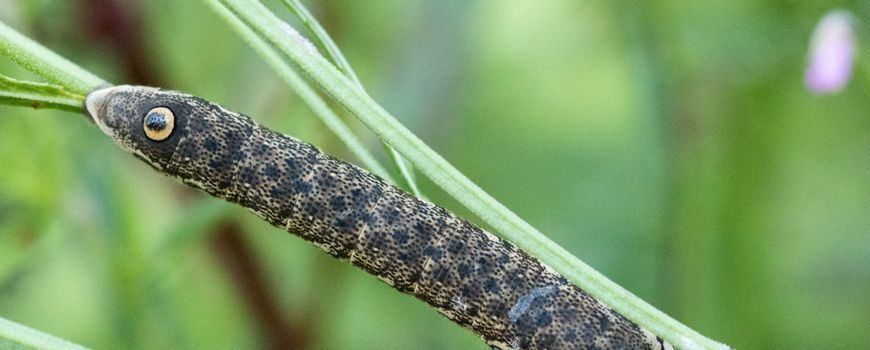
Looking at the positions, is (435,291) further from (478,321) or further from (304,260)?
(304,260)

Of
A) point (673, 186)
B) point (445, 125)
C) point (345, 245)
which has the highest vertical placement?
point (345, 245)

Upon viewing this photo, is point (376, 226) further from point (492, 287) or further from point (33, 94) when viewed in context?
point (33, 94)

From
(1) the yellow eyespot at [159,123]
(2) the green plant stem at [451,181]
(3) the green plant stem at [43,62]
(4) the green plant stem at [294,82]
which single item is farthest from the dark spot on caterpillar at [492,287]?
Result: (3) the green plant stem at [43,62]

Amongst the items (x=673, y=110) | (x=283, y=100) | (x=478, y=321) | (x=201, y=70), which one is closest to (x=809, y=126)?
(x=673, y=110)

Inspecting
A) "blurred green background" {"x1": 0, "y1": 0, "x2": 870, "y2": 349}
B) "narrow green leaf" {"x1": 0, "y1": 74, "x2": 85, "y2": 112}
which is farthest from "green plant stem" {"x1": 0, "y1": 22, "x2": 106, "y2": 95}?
"blurred green background" {"x1": 0, "y1": 0, "x2": 870, "y2": 349}

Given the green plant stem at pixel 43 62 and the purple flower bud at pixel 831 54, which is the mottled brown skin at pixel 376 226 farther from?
the purple flower bud at pixel 831 54

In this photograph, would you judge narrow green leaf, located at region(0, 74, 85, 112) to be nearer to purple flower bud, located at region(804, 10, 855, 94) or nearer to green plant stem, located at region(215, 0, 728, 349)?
green plant stem, located at region(215, 0, 728, 349)

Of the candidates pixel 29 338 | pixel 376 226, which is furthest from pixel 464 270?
pixel 29 338
